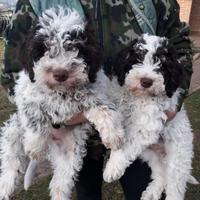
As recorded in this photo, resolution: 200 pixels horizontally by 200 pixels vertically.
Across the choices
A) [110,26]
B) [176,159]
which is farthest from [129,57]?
[176,159]

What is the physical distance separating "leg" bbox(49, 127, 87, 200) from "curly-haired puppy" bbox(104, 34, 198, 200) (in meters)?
0.25

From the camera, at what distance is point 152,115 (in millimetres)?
3445

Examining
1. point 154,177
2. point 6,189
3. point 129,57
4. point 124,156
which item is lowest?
point 154,177

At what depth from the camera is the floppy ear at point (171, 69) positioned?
3.27 m

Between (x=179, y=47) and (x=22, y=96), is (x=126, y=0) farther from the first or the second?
(x=22, y=96)

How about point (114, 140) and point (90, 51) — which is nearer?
point (90, 51)

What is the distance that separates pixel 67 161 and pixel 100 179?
527mm

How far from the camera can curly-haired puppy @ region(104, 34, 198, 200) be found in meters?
3.25

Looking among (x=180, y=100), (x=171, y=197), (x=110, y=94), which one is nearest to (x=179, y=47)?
(x=180, y=100)

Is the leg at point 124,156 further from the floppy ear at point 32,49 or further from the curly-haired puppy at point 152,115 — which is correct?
the floppy ear at point 32,49

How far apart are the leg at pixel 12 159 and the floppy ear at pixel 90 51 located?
871 millimetres

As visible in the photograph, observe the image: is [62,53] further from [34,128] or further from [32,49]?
[34,128]

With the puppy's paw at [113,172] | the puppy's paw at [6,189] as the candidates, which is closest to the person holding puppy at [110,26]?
the puppy's paw at [113,172]

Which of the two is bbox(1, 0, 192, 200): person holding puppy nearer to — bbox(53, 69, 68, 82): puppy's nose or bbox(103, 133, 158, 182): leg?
bbox(103, 133, 158, 182): leg
